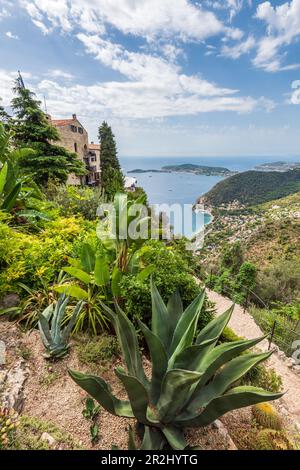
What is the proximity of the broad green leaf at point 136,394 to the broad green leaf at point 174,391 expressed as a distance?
13 cm

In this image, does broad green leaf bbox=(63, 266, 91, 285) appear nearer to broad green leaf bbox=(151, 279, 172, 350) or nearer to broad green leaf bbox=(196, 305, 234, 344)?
broad green leaf bbox=(151, 279, 172, 350)

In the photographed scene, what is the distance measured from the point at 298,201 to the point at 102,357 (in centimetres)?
3868

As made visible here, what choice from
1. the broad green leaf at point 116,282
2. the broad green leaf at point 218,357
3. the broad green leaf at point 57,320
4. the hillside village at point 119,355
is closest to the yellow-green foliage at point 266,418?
the hillside village at point 119,355

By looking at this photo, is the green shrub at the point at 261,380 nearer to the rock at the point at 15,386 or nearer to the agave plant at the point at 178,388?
the agave plant at the point at 178,388

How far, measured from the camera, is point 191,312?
6.59 feet

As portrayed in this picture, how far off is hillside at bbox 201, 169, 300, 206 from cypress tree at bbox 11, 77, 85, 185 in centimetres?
3568

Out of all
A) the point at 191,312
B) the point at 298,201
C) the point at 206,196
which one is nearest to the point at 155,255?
the point at 191,312

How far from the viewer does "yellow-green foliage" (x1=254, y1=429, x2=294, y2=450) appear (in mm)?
1896

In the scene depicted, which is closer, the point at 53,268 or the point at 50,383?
the point at 50,383

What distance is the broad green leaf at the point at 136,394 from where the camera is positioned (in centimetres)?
133

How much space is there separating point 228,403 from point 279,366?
154 inches

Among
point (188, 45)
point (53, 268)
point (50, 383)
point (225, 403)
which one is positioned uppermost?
point (188, 45)

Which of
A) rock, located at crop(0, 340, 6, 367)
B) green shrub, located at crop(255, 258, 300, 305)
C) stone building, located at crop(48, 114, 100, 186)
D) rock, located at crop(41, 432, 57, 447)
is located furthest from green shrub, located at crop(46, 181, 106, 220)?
stone building, located at crop(48, 114, 100, 186)

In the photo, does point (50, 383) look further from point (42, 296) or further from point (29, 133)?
point (29, 133)
